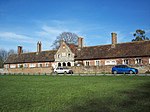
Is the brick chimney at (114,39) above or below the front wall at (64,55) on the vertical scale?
above

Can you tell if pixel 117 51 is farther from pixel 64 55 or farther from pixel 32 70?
pixel 32 70

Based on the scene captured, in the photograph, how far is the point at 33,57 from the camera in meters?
68.8

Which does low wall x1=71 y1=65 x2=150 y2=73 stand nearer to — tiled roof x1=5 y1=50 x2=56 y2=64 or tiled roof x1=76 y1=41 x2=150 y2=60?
tiled roof x1=76 y1=41 x2=150 y2=60

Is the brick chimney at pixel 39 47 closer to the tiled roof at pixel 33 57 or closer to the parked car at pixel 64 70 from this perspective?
the tiled roof at pixel 33 57

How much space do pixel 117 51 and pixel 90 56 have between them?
24.6ft

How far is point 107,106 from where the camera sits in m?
9.10

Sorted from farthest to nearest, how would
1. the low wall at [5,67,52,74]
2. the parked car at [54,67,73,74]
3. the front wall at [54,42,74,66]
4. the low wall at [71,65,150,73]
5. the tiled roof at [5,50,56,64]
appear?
1. the tiled roof at [5,50,56,64]
2. the front wall at [54,42,74,66]
3. the low wall at [5,67,52,74]
4. the parked car at [54,67,73,74]
5. the low wall at [71,65,150,73]

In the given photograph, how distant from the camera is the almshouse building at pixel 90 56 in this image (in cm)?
4691

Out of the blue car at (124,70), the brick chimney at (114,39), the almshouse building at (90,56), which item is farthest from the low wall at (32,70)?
the blue car at (124,70)

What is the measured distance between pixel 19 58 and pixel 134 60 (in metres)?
42.3

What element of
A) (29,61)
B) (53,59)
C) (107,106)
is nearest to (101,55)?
(53,59)

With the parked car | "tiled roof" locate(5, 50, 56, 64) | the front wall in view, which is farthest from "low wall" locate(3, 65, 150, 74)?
"tiled roof" locate(5, 50, 56, 64)

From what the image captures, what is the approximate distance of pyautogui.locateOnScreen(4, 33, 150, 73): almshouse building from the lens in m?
46.9

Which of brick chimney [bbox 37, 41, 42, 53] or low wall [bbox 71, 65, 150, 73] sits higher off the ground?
brick chimney [bbox 37, 41, 42, 53]
